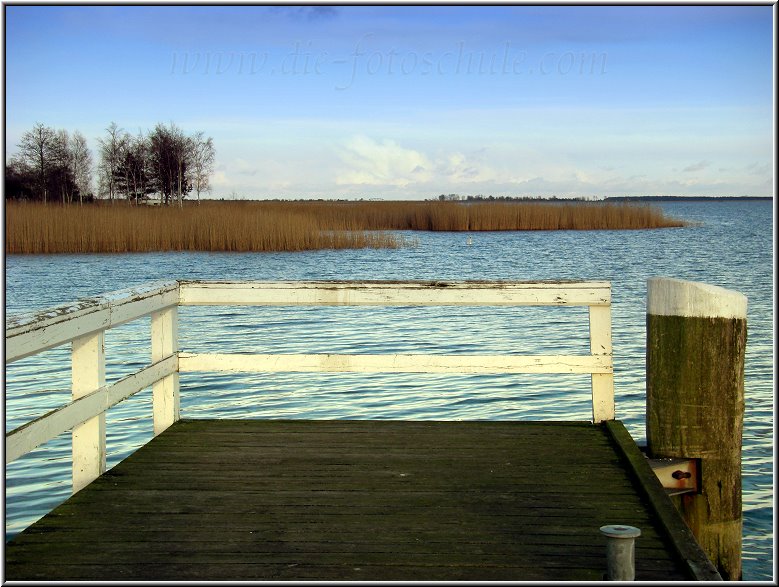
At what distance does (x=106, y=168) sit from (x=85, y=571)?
78.0 meters

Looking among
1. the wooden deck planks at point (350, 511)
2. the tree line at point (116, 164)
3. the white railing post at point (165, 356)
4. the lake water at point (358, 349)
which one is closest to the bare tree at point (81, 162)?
the tree line at point (116, 164)

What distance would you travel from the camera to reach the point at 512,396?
11.5 meters

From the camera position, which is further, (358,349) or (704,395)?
(358,349)

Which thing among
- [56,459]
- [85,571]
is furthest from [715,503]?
[56,459]

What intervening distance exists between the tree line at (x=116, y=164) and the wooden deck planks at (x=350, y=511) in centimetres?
6779

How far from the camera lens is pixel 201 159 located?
78500 millimetres

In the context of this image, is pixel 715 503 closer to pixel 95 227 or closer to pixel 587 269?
pixel 587 269

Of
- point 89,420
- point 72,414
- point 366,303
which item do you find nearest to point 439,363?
point 366,303

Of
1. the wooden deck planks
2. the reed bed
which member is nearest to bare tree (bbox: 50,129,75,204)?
the reed bed

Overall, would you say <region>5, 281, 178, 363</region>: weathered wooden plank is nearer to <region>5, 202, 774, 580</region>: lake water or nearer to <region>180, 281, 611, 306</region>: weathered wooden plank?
<region>180, 281, 611, 306</region>: weathered wooden plank

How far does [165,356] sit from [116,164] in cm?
7476

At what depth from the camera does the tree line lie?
71.0 m

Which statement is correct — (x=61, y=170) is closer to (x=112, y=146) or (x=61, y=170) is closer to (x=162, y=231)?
(x=112, y=146)

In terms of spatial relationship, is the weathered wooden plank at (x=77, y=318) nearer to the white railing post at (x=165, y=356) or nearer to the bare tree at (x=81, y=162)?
the white railing post at (x=165, y=356)
